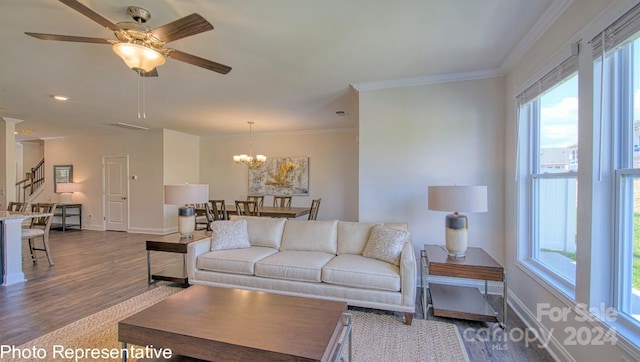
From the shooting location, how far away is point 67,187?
775 centimetres

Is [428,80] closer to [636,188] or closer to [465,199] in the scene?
[465,199]

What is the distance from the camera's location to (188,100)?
4492 millimetres

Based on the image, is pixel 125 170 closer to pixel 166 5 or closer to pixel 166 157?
pixel 166 157

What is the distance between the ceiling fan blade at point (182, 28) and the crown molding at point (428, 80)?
7.64ft

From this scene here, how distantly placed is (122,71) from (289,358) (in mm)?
3607

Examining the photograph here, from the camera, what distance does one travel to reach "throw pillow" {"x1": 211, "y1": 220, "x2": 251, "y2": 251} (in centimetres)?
342

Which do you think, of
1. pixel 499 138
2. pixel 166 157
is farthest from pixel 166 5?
pixel 166 157

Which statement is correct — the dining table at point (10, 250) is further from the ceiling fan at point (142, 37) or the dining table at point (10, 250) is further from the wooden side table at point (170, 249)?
the ceiling fan at point (142, 37)

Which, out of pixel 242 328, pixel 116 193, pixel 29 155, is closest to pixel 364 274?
pixel 242 328

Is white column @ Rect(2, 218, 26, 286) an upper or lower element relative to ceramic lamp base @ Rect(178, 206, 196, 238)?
lower

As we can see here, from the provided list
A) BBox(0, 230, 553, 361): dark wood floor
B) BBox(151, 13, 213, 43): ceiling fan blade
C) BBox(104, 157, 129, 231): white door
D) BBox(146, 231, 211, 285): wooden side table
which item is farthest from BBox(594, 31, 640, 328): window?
BBox(104, 157, 129, 231): white door

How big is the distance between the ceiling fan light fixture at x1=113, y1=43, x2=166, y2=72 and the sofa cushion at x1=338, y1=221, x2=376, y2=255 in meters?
2.45

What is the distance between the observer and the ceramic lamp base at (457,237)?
2820 mm

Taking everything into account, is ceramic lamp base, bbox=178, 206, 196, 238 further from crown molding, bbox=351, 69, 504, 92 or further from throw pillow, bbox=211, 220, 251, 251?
crown molding, bbox=351, 69, 504, 92
